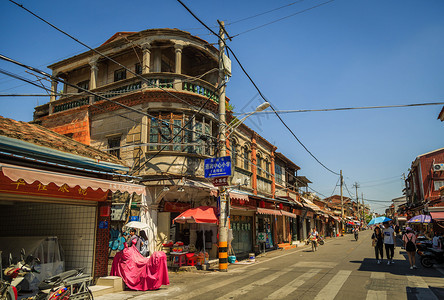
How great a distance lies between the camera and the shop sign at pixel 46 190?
7770 millimetres

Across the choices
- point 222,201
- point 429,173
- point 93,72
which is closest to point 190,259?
point 222,201

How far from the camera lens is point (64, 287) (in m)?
6.45

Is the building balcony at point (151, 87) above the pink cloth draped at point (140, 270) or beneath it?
above

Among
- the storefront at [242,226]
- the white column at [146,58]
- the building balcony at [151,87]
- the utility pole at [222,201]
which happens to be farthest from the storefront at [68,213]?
the storefront at [242,226]

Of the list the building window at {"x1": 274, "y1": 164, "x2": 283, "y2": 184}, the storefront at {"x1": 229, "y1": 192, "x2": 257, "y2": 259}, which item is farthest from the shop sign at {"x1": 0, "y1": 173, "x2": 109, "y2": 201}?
the building window at {"x1": 274, "y1": 164, "x2": 283, "y2": 184}

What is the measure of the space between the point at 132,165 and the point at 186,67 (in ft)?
25.2

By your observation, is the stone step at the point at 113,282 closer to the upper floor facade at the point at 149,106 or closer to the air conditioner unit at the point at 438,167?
the upper floor facade at the point at 149,106

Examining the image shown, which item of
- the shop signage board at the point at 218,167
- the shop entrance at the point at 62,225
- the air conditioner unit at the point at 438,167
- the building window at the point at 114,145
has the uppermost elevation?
the air conditioner unit at the point at 438,167

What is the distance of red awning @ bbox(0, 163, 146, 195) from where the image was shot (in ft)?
22.4

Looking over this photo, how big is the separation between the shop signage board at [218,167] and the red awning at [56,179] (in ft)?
14.5

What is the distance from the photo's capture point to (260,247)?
2261cm

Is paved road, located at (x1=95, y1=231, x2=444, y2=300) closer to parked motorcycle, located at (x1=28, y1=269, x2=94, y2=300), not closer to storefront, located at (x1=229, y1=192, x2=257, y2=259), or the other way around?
parked motorcycle, located at (x1=28, y1=269, x2=94, y2=300)

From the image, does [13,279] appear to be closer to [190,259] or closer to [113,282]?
[113,282]

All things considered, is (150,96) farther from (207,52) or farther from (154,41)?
(207,52)
